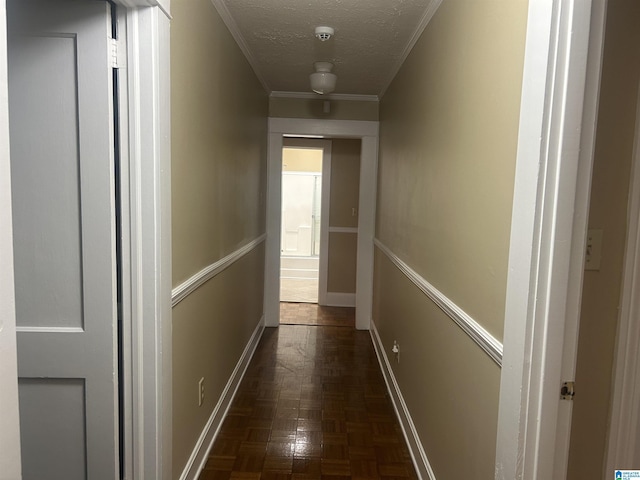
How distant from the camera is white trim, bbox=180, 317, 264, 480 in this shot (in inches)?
72.7

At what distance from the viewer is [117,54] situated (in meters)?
1.25

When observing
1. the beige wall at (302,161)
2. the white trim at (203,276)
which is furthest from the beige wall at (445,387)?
the beige wall at (302,161)

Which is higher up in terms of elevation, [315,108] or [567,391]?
[315,108]

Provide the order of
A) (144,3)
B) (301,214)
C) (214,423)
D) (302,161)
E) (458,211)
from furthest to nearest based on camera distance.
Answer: (301,214)
(302,161)
(214,423)
(458,211)
(144,3)

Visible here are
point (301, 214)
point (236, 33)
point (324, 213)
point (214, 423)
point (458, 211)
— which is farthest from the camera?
point (301, 214)

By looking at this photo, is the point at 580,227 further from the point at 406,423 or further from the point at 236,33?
the point at 236,33

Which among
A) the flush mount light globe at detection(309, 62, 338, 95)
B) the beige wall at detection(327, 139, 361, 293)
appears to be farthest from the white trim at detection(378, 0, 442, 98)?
the beige wall at detection(327, 139, 361, 293)

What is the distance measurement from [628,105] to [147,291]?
4.56 ft

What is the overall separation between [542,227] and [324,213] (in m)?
4.07

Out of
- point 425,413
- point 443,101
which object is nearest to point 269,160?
point 443,101

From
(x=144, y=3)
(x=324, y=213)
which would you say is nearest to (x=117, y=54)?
(x=144, y=3)

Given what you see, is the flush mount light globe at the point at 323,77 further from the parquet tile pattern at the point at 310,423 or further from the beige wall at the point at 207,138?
the parquet tile pattern at the point at 310,423

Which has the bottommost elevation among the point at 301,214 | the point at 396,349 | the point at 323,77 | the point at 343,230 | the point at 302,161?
the point at 396,349

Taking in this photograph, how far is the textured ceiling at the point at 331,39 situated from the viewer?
2.04 meters
